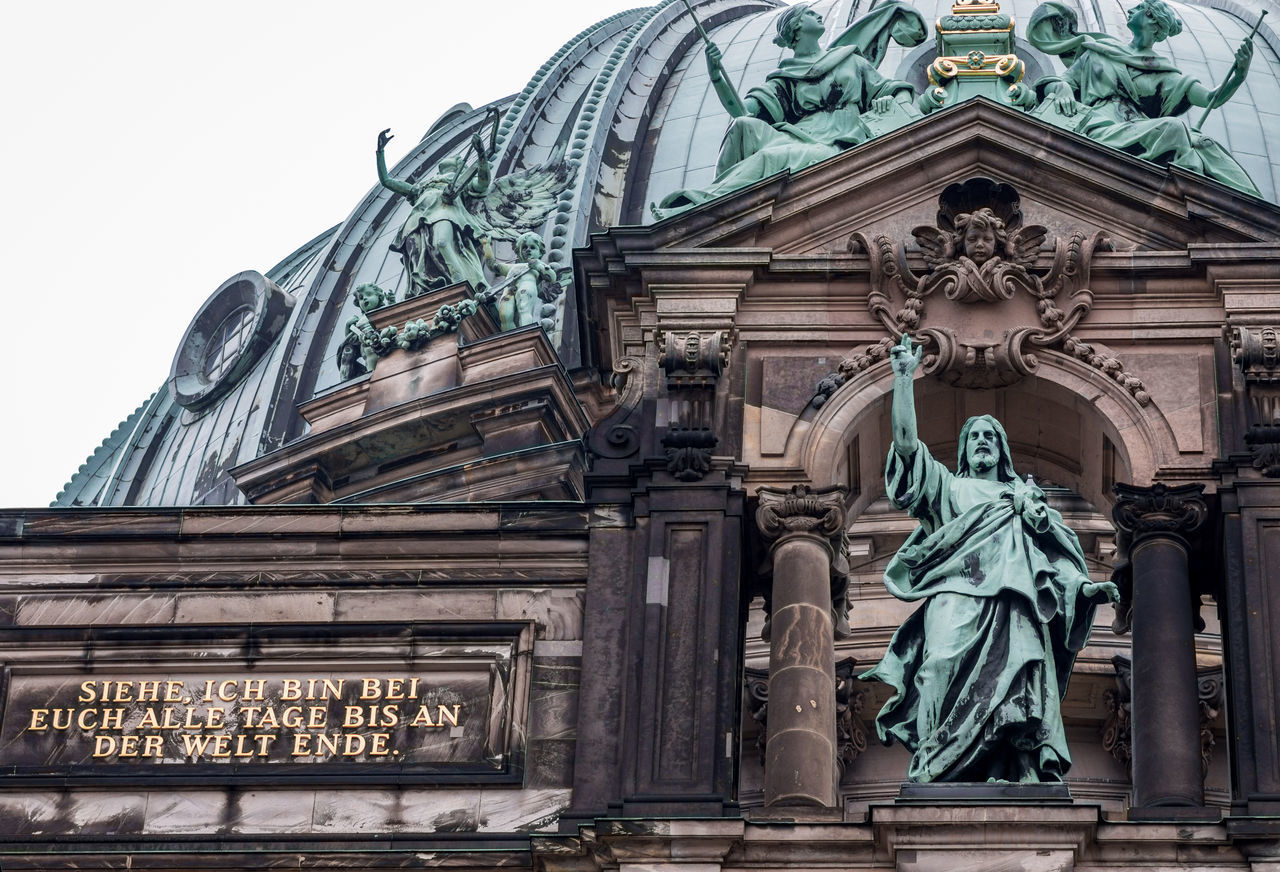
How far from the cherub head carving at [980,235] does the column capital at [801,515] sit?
2.37 m

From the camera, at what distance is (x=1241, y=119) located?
1698 inches

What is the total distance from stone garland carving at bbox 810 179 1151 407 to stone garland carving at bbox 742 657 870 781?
5.26 m

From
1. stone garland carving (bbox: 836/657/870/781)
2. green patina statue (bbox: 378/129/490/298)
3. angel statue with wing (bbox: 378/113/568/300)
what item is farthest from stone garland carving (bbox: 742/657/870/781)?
green patina statue (bbox: 378/129/490/298)

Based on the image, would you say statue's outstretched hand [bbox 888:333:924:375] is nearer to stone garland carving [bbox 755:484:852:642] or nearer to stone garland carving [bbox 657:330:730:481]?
stone garland carving [bbox 755:484:852:642]

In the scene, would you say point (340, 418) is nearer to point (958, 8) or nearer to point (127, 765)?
point (958, 8)

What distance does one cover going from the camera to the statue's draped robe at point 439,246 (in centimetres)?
3666

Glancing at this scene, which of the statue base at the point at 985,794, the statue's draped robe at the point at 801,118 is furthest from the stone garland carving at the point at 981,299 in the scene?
the statue base at the point at 985,794

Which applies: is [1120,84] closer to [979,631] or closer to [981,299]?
[981,299]

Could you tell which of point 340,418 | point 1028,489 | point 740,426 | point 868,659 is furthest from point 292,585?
point 340,418

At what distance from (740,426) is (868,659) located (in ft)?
24.3

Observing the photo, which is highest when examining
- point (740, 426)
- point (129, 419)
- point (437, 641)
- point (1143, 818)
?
point (129, 419)

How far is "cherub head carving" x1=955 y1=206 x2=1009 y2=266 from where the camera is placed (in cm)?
2362

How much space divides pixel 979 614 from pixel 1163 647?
48.7 inches

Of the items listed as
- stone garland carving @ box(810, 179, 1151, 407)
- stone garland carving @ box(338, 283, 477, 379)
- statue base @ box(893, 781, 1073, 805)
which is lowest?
statue base @ box(893, 781, 1073, 805)
